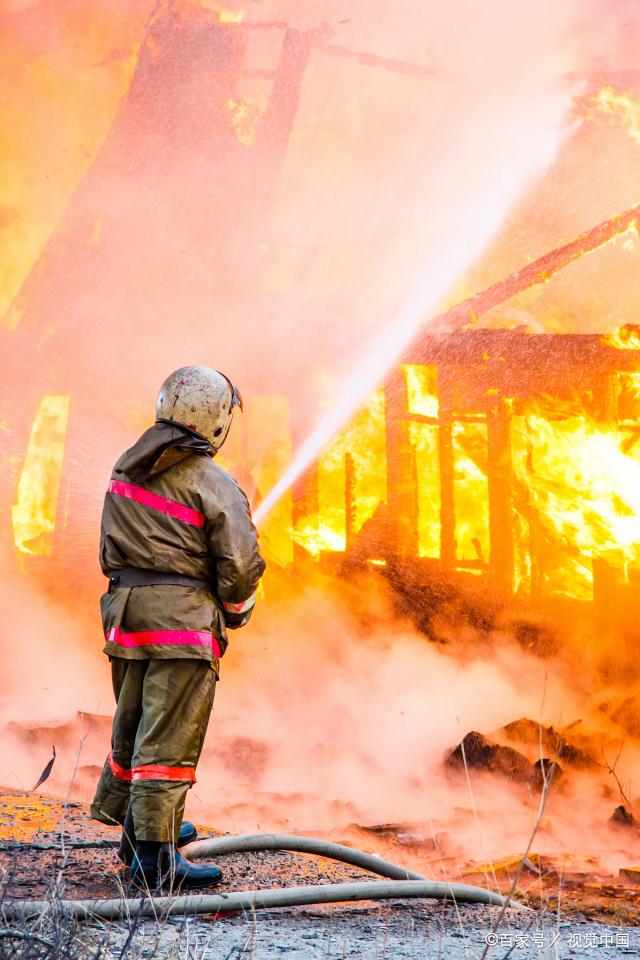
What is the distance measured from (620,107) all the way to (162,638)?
792 centimetres

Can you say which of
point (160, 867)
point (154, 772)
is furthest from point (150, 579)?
point (160, 867)

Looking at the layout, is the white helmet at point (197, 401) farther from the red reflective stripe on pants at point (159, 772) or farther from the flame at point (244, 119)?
the flame at point (244, 119)

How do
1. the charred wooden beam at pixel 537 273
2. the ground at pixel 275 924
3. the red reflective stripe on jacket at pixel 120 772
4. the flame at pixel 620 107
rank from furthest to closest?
the flame at pixel 620 107
the charred wooden beam at pixel 537 273
the red reflective stripe on jacket at pixel 120 772
the ground at pixel 275 924

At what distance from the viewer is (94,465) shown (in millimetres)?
8125

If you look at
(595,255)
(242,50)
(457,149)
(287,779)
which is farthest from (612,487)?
(242,50)

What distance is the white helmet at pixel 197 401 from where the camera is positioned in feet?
9.05

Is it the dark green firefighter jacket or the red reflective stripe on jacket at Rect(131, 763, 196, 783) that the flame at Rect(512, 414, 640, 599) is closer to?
the dark green firefighter jacket

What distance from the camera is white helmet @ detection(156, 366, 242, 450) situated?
276 centimetres

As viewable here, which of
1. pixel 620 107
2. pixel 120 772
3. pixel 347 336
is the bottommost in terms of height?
pixel 120 772

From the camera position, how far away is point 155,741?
261 cm

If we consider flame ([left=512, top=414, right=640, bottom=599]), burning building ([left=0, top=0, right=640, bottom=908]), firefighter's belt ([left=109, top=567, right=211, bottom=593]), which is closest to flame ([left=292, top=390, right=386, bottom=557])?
burning building ([left=0, top=0, right=640, bottom=908])

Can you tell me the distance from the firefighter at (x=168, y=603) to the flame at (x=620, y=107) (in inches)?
288

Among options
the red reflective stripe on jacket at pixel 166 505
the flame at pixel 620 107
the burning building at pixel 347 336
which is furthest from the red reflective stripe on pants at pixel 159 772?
the flame at pixel 620 107

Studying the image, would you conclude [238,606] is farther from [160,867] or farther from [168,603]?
[160,867]
